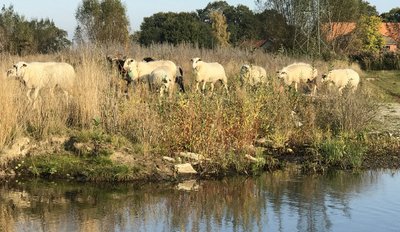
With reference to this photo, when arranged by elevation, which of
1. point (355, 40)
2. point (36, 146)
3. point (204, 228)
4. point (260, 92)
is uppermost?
point (355, 40)

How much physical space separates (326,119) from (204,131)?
14.0ft

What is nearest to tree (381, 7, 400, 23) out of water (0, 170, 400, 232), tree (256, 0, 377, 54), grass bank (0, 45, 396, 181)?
tree (256, 0, 377, 54)

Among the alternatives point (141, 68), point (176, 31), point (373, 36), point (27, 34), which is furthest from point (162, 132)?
point (176, 31)

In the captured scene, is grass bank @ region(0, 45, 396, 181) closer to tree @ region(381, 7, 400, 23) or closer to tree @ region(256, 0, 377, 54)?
tree @ region(256, 0, 377, 54)

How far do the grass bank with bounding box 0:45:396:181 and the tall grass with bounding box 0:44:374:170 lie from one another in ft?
0.07

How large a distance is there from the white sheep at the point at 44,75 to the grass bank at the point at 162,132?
2.15 m

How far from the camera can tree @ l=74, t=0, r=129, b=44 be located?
32469 millimetres

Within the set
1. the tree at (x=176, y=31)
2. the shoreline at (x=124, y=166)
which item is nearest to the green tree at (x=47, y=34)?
the tree at (x=176, y=31)

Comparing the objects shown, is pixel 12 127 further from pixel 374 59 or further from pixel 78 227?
pixel 374 59

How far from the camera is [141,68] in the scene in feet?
58.3

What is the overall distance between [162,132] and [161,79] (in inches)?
185

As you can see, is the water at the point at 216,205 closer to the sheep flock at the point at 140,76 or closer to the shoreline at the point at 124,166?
the shoreline at the point at 124,166

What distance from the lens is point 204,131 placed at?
1173 centimetres

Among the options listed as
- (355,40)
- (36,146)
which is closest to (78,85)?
(36,146)
